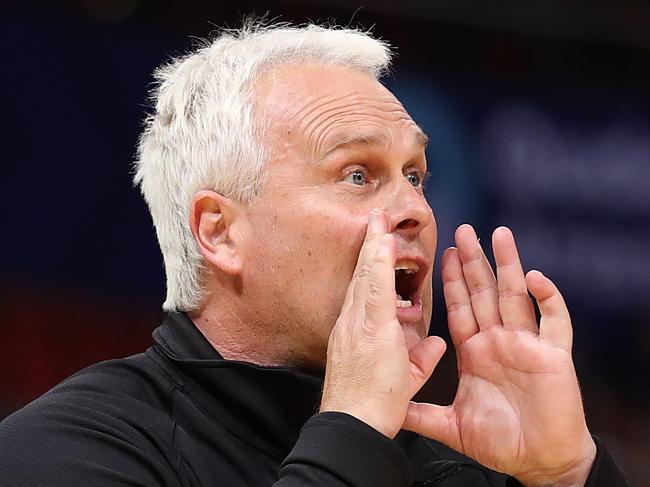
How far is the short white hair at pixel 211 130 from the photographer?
2.46 m

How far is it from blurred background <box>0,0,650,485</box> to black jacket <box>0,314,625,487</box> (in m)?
2.13

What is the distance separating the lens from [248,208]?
243 cm

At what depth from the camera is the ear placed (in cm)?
245

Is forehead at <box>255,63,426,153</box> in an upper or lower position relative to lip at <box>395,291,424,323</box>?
upper

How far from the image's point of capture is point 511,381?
233 centimetres

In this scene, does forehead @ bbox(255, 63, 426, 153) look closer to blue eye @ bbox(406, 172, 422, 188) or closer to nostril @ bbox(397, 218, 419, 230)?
blue eye @ bbox(406, 172, 422, 188)

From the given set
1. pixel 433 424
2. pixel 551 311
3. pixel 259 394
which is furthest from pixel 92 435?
pixel 551 311

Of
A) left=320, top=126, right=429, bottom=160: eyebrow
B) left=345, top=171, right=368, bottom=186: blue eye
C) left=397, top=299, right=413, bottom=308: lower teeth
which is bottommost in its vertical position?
left=397, top=299, right=413, bottom=308: lower teeth

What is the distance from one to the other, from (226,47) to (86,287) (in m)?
2.13

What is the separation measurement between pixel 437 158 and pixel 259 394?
2734 millimetres

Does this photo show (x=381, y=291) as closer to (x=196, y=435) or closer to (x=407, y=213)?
(x=407, y=213)

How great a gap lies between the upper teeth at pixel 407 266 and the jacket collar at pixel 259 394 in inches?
12.2

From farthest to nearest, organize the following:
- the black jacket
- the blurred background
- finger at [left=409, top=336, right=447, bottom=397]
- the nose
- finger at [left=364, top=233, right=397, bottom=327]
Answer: the blurred background → the nose → finger at [left=409, top=336, right=447, bottom=397] → finger at [left=364, top=233, right=397, bottom=327] → the black jacket

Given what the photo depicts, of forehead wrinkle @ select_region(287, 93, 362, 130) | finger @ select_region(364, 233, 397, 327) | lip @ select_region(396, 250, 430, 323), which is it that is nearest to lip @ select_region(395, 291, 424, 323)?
lip @ select_region(396, 250, 430, 323)
